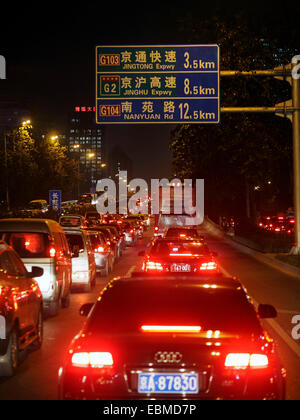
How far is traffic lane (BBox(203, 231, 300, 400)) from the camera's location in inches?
364

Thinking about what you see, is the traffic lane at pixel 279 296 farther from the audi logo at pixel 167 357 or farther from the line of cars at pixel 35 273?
the line of cars at pixel 35 273

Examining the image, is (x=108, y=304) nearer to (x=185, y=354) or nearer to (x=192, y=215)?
(x=185, y=354)

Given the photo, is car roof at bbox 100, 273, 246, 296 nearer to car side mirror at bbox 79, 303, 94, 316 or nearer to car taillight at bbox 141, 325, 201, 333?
car taillight at bbox 141, 325, 201, 333

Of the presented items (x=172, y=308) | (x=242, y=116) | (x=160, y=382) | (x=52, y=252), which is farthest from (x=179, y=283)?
(x=242, y=116)

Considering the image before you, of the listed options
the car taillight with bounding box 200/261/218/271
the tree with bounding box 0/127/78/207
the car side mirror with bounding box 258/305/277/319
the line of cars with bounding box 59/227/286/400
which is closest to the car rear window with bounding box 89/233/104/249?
the car taillight with bounding box 200/261/218/271

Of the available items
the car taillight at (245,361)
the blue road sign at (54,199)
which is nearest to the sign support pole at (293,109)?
the car taillight at (245,361)

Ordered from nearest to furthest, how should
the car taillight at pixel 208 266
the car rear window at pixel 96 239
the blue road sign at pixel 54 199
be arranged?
the car taillight at pixel 208 266 → the car rear window at pixel 96 239 → the blue road sign at pixel 54 199

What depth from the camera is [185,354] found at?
5.26m

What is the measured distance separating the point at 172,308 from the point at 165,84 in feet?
69.5

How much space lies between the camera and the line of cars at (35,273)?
8562 mm

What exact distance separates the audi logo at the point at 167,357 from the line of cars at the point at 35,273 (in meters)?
3.46

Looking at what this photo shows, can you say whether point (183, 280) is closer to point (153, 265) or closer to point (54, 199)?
point (153, 265)

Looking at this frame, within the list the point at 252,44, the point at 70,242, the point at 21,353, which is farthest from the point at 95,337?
the point at 252,44
